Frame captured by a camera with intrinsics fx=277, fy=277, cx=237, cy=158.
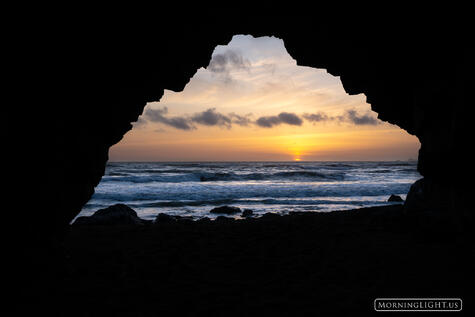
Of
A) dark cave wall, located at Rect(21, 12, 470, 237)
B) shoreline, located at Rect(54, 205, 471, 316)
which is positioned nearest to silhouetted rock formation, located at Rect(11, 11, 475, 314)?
dark cave wall, located at Rect(21, 12, 470, 237)

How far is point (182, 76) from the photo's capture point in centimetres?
714

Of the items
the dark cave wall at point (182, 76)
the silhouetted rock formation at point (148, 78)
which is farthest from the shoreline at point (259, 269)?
the dark cave wall at point (182, 76)

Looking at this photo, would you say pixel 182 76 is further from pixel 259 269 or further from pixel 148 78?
pixel 259 269

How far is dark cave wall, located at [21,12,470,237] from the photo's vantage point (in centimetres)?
427

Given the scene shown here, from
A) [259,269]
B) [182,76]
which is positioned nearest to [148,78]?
[182,76]

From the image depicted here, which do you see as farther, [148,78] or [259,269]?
[148,78]

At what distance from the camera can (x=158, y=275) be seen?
4.86m

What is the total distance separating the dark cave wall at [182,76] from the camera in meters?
4.27

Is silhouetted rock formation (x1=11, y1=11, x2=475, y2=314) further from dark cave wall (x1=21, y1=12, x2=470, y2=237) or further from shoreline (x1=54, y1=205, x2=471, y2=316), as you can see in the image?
shoreline (x1=54, y1=205, x2=471, y2=316)

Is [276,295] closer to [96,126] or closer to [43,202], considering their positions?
[43,202]

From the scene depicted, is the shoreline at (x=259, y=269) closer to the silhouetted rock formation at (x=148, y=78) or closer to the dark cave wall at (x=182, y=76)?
the silhouetted rock formation at (x=148, y=78)

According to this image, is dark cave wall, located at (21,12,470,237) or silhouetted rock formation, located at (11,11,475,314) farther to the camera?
dark cave wall, located at (21,12,470,237)

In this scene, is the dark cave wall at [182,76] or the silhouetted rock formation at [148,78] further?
the dark cave wall at [182,76]

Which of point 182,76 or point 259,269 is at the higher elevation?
point 182,76
